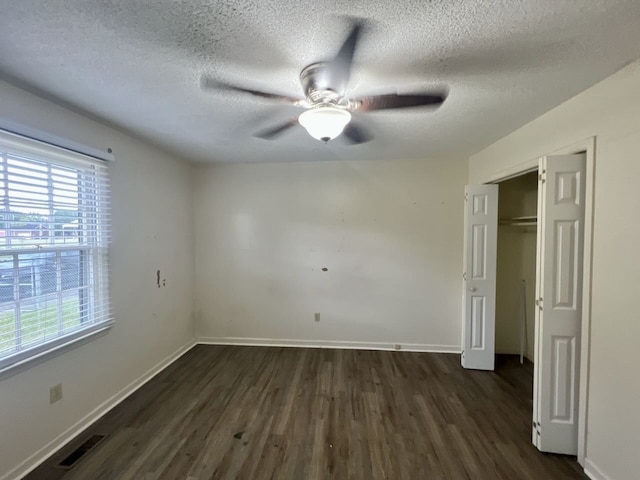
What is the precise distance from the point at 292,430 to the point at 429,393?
54.6 inches

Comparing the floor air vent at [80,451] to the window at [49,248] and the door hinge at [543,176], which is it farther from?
the door hinge at [543,176]

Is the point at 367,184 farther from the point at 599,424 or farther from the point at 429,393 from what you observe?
the point at 599,424

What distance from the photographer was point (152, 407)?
2.45m

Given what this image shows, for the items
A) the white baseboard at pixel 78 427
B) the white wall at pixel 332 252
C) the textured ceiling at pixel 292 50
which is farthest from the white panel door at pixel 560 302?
the white baseboard at pixel 78 427

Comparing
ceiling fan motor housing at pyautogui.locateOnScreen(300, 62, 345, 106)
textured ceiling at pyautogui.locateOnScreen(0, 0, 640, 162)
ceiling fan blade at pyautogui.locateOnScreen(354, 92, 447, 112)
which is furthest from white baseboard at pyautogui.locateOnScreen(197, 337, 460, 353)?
ceiling fan motor housing at pyautogui.locateOnScreen(300, 62, 345, 106)

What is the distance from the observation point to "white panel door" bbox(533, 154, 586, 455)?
188 cm

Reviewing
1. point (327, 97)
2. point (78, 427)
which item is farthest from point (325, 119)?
point (78, 427)

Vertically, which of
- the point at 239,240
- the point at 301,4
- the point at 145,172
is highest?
the point at 301,4

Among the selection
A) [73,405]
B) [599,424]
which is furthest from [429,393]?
[73,405]

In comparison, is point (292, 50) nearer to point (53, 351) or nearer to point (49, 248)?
point (49, 248)

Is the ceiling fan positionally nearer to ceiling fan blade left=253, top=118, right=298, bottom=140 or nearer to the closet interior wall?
ceiling fan blade left=253, top=118, right=298, bottom=140

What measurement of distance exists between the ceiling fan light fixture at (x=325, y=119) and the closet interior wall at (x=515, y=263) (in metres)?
2.81

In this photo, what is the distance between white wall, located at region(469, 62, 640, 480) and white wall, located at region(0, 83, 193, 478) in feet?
11.9

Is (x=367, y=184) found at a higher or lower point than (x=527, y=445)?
higher
